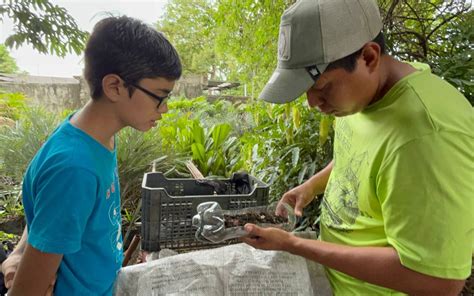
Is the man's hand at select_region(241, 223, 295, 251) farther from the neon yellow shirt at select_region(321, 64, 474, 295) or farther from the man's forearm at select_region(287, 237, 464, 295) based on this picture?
the neon yellow shirt at select_region(321, 64, 474, 295)

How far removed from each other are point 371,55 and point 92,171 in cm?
67

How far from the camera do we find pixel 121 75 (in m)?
0.81

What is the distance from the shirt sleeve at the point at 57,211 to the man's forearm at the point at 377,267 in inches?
19.8

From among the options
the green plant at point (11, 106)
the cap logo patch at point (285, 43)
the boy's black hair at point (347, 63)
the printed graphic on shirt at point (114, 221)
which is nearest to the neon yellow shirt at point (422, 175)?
the boy's black hair at point (347, 63)

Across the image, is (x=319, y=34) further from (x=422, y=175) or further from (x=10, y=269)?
(x=10, y=269)

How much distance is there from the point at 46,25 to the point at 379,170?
6.25 ft

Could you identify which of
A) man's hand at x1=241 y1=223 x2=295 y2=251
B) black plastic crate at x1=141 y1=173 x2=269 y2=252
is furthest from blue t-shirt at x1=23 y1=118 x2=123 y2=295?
man's hand at x1=241 y1=223 x2=295 y2=251

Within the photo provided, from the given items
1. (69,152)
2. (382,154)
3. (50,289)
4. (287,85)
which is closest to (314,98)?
(287,85)

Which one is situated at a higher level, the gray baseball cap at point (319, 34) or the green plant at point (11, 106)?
the gray baseball cap at point (319, 34)

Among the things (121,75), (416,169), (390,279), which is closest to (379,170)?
(416,169)

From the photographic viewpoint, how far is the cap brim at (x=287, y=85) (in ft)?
2.47

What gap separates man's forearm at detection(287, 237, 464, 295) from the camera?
689 mm

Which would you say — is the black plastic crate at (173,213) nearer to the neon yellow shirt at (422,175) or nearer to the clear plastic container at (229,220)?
the clear plastic container at (229,220)

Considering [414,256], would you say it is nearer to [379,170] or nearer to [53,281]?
[379,170]
